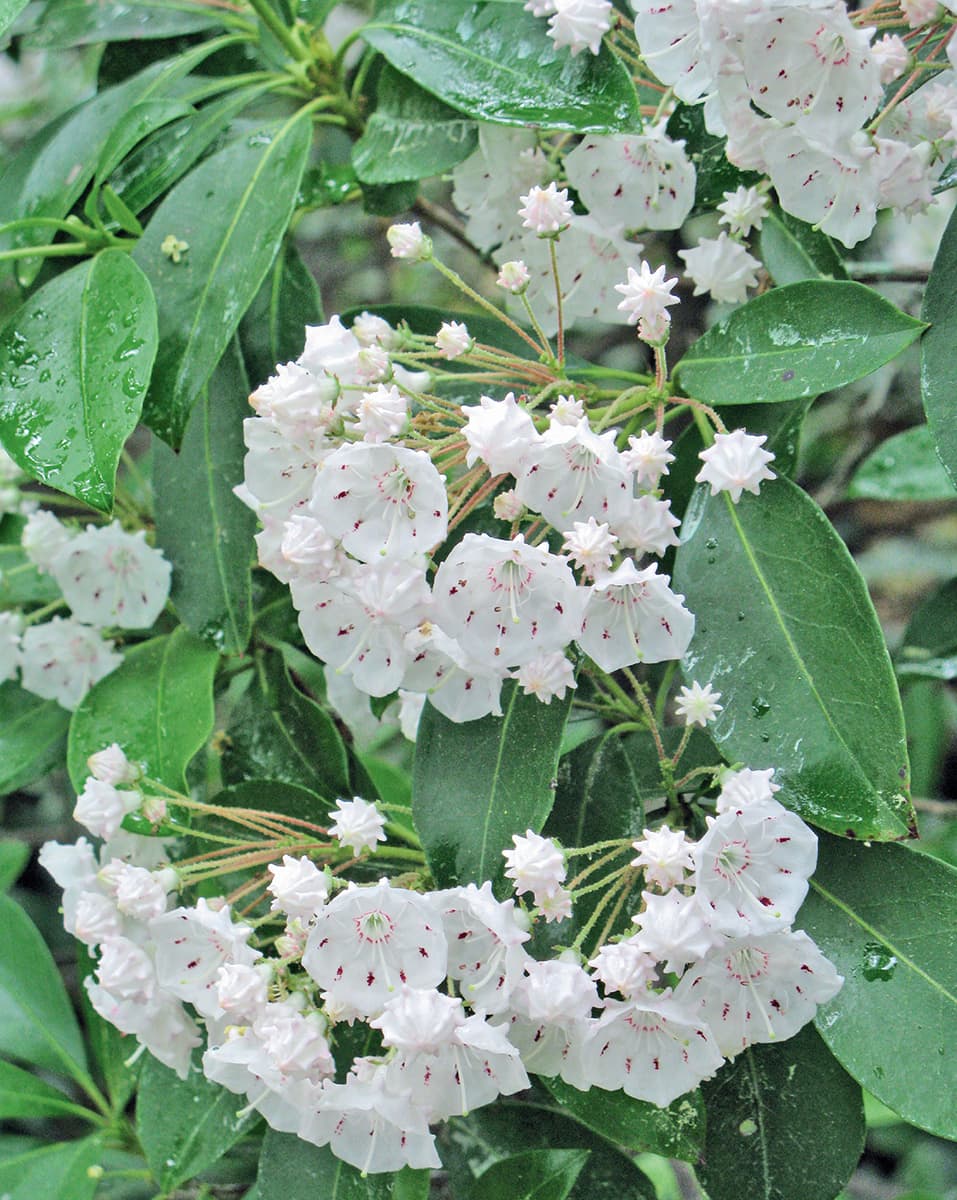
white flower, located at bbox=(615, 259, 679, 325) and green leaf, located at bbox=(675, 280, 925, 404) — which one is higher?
white flower, located at bbox=(615, 259, 679, 325)

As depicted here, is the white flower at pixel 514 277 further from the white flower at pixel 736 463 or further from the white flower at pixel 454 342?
the white flower at pixel 736 463

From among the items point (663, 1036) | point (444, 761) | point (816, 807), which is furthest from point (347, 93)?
point (663, 1036)

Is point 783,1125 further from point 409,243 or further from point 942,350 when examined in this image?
point 409,243

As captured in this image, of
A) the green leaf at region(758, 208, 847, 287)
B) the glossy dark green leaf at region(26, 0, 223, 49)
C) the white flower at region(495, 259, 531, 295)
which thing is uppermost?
the glossy dark green leaf at region(26, 0, 223, 49)

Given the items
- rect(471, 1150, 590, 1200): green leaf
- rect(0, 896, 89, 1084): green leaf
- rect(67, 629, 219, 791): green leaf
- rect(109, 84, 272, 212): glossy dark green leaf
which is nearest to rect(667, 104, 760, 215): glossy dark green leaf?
rect(109, 84, 272, 212): glossy dark green leaf

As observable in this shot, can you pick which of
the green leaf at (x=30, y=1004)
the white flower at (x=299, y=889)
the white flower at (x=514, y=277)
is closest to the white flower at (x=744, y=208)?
the white flower at (x=514, y=277)

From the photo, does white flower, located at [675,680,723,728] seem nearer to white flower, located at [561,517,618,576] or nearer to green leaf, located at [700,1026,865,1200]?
white flower, located at [561,517,618,576]
